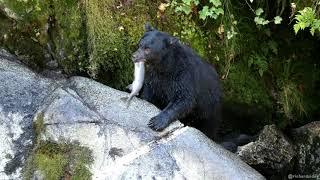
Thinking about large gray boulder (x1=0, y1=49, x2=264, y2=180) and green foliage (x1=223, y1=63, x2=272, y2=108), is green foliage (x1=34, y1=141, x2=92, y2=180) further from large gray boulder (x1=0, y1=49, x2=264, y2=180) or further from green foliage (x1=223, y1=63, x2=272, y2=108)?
green foliage (x1=223, y1=63, x2=272, y2=108)

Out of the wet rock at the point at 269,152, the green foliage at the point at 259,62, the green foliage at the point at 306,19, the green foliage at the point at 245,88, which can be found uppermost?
the green foliage at the point at 306,19

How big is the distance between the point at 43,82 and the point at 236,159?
1.98 m

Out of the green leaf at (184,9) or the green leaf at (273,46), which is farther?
the green leaf at (273,46)

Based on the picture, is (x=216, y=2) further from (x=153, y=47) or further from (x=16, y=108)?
(x=16, y=108)

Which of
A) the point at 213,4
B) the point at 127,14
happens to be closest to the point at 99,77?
the point at 127,14

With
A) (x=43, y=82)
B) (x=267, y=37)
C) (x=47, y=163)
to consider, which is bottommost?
(x=47, y=163)

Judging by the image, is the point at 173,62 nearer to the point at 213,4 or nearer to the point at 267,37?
the point at 213,4

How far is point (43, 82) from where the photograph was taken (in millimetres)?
5293

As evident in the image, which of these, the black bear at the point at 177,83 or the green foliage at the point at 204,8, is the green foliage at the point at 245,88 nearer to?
the black bear at the point at 177,83

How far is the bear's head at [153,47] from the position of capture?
17.2 ft

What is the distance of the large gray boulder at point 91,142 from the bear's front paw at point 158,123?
53 mm

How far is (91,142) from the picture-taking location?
465cm

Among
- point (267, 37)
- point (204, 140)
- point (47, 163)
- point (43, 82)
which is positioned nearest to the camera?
point (47, 163)

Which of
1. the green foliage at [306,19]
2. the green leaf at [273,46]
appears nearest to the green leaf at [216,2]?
the green foliage at [306,19]
